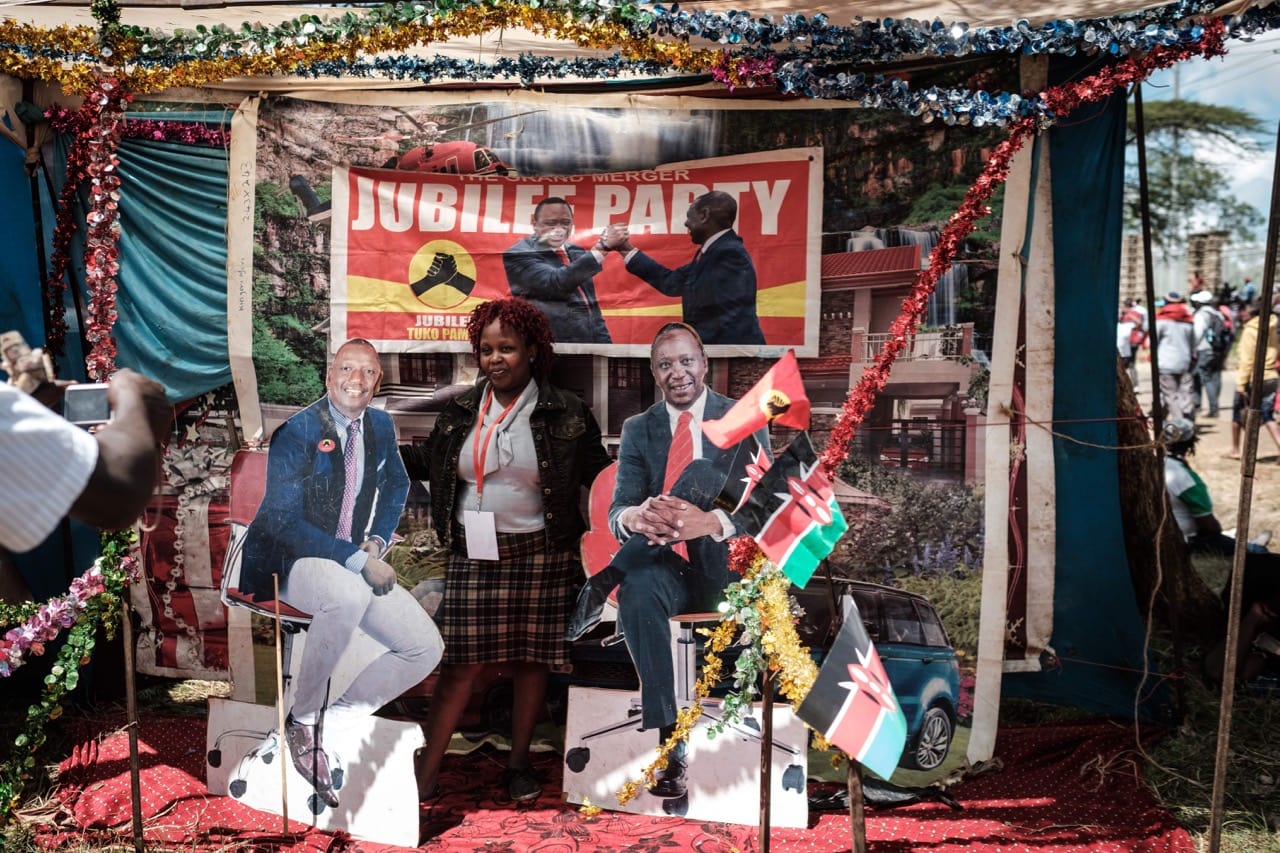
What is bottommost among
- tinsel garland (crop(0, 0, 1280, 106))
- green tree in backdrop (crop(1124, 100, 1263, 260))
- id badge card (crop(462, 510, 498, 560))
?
id badge card (crop(462, 510, 498, 560))

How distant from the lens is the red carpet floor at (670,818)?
14.6ft

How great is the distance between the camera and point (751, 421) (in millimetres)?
3904

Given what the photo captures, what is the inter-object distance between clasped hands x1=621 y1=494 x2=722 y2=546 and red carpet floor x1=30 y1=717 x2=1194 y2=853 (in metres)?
1.25

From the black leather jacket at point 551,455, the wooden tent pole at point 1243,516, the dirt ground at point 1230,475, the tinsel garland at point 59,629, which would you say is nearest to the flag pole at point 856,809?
the wooden tent pole at point 1243,516

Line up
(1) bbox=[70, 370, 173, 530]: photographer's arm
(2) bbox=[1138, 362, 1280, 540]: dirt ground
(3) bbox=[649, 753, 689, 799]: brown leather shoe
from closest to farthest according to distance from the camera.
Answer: (1) bbox=[70, 370, 173, 530]: photographer's arm, (3) bbox=[649, 753, 689, 799]: brown leather shoe, (2) bbox=[1138, 362, 1280, 540]: dirt ground

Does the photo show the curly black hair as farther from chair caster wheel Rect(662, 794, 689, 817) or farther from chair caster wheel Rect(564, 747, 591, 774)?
chair caster wheel Rect(662, 794, 689, 817)

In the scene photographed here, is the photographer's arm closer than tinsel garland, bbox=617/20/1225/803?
Yes

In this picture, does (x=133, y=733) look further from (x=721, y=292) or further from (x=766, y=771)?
(x=721, y=292)

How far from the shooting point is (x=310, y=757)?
480 cm

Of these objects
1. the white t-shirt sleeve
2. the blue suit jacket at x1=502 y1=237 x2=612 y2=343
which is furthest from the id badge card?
the white t-shirt sleeve

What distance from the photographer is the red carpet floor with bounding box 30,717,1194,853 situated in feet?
14.6

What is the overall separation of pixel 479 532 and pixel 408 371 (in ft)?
2.83

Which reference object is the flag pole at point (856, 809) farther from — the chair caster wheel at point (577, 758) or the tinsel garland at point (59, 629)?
the tinsel garland at point (59, 629)

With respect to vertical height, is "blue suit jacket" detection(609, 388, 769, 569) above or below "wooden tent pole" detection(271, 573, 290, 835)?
above
